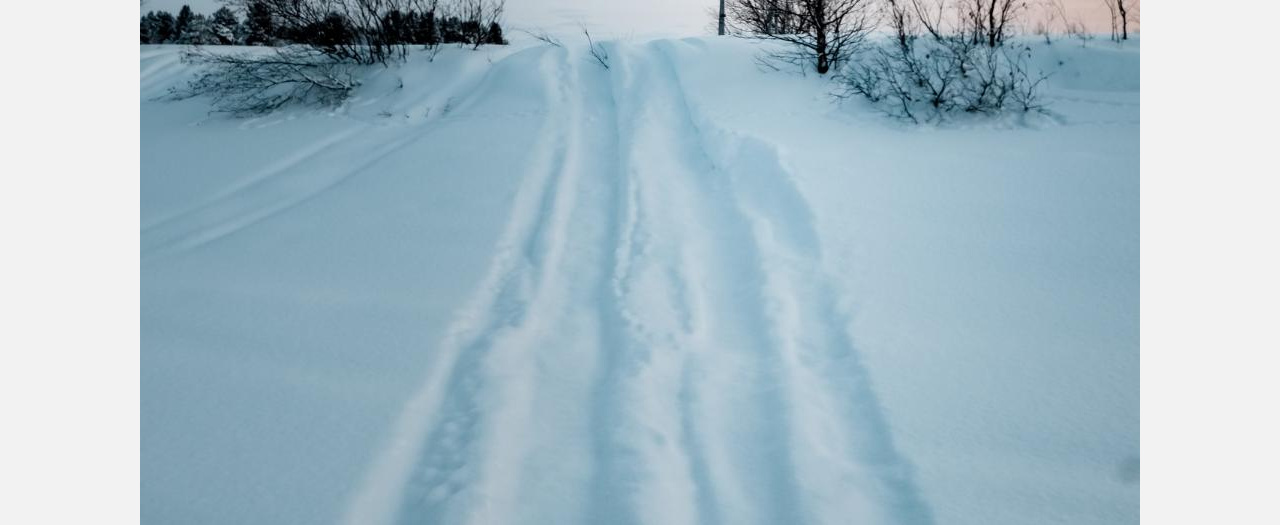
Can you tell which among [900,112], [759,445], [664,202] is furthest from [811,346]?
[900,112]

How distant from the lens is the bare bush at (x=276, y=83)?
9070 millimetres

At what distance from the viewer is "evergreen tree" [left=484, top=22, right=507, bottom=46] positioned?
11.7 m

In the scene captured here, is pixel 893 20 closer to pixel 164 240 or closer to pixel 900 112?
pixel 900 112

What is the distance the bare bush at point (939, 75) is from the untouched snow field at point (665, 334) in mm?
471

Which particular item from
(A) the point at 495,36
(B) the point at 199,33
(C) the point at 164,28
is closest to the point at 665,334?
(A) the point at 495,36

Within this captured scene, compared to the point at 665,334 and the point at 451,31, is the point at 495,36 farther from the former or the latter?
the point at 665,334

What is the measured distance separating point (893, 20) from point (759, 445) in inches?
310

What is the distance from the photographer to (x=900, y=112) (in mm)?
A: 6430

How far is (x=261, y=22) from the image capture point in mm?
10398

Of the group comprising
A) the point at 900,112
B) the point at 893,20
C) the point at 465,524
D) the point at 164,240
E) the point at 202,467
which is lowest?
the point at 465,524

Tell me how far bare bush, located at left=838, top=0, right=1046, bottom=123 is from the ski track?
8.13 ft

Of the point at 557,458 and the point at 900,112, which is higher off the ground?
the point at 900,112

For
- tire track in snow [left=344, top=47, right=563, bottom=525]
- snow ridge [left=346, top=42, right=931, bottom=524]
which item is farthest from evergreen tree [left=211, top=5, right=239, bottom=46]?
tire track in snow [left=344, top=47, right=563, bottom=525]

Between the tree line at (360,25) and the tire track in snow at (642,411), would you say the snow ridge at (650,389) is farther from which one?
the tree line at (360,25)
